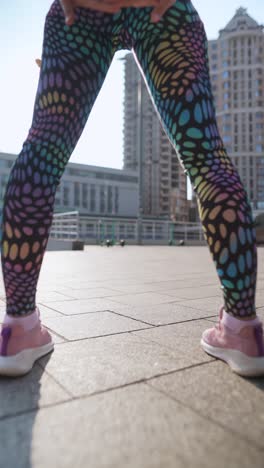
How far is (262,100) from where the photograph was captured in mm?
73125

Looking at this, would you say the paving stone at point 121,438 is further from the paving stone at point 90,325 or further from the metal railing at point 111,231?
the metal railing at point 111,231

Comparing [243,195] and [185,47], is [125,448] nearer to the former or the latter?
[243,195]

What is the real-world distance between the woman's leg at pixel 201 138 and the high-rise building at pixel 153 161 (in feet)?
245

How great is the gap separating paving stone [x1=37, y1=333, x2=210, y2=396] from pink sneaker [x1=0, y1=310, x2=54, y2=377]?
0.06m

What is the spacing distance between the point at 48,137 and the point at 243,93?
80.6 metres

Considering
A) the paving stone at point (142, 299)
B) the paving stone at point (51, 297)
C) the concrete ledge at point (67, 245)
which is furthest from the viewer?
the concrete ledge at point (67, 245)

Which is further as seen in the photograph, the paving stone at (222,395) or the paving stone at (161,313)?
the paving stone at (161,313)

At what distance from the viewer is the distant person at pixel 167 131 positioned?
1.09m

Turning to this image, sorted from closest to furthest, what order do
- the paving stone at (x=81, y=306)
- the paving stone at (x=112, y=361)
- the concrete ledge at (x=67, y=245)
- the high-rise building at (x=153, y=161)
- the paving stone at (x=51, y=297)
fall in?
1. the paving stone at (x=112, y=361)
2. the paving stone at (x=81, y=306)
3. the paving stone at (x=51, y=297)
4. the concrete ledge at (x=67, y=245)
5. the high-rise building at (x=153, y=161)

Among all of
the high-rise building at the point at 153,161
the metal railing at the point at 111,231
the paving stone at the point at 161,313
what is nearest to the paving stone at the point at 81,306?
the paving stone at the point at 161,313

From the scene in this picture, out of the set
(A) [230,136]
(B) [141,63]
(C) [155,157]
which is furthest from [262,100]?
(B) [141,63]

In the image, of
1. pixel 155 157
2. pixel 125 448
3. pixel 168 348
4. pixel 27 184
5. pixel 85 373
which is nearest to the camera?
pixel 125 448

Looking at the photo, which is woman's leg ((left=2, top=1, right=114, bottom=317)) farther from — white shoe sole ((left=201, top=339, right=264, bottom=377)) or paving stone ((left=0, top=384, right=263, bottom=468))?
white shoe sole ((left=201, top=339, right=264, bottom=377))

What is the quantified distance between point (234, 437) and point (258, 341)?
0.39 metres
